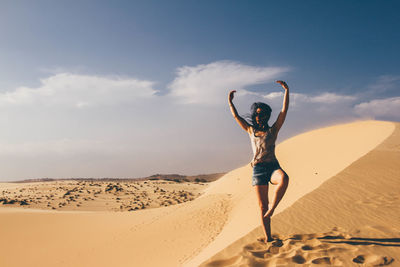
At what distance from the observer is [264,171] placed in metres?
3.76

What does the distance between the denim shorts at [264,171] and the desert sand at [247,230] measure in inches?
39.2

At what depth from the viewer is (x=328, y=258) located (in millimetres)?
3496

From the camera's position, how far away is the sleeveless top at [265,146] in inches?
149

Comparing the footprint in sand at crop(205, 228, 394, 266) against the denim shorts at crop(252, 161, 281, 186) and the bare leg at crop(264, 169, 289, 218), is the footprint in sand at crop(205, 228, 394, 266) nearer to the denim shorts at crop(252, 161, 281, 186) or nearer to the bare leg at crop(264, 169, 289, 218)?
the bare leg at crop(264, 169, 289, 218)

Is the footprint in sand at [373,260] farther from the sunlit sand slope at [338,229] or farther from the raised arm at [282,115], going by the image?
the raised arm at [282,115]

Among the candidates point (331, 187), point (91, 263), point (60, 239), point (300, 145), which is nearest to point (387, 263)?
point (331, 187)

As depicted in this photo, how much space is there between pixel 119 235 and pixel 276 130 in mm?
7434

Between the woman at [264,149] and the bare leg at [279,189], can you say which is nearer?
the bare leg at [279,189]

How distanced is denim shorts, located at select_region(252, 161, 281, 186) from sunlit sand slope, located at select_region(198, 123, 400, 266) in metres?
0.99

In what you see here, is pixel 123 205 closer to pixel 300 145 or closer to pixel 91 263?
pixel 91 263

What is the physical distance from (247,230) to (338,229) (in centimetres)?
155

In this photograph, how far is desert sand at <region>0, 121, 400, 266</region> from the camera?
3.82 m

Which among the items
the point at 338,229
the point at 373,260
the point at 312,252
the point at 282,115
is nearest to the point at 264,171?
the point at 282,115

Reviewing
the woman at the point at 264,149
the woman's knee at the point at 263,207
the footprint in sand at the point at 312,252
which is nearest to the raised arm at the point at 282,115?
the woman at the point at 264,149
